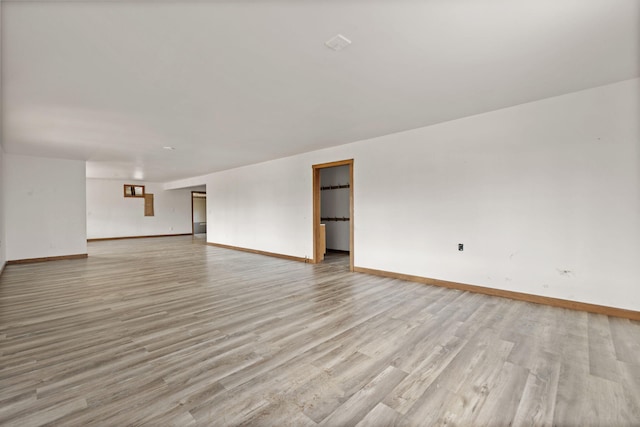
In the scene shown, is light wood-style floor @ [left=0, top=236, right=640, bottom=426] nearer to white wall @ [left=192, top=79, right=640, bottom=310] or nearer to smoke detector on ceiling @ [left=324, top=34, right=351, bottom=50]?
white wall @ [left=192, top=79, right=640, bottom=310]

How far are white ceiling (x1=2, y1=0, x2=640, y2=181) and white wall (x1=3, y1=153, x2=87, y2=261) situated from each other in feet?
8.82

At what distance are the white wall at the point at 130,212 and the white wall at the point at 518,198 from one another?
33.2 feet

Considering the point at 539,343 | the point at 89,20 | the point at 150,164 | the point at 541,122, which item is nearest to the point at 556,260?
the point at 539,343

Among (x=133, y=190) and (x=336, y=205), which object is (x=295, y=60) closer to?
(x=336, y=205)

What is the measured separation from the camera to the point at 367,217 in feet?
17.4

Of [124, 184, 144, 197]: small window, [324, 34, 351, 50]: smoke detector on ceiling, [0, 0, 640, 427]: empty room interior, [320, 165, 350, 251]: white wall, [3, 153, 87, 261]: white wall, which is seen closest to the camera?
[0, 0, 640, 427]: empty room interior

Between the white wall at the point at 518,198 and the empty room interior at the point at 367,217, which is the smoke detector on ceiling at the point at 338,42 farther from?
the white wall at the point at 518,198

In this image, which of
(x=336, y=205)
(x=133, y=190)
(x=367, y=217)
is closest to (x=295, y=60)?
(x=367, y=217)

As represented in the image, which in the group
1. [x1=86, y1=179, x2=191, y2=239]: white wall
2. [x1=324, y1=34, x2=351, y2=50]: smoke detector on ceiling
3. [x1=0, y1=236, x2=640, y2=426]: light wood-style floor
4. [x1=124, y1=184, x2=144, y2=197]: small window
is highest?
[x1=324, y1=34, x2=351, y2=50]: smoke detector on ceiling

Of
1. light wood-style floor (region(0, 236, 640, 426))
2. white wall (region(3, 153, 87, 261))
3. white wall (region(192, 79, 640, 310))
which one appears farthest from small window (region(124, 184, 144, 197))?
white wall (region(192, 79, 640, 310))

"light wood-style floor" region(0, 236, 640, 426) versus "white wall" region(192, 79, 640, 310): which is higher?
"white wall" region(192, 79, 640, 310)

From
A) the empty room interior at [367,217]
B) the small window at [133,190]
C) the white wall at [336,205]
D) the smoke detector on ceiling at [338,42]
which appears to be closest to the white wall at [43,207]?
the empty room interior at [367,217]

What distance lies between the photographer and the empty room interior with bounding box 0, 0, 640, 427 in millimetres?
1826

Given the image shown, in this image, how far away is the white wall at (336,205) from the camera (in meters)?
7.82
